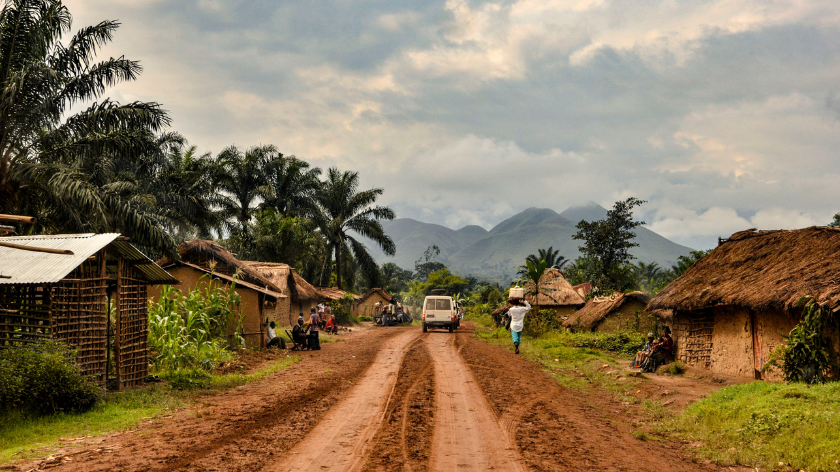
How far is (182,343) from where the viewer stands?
46.1ft

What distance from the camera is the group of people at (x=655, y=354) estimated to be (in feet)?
50.6

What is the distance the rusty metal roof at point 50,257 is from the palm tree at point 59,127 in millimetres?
4354

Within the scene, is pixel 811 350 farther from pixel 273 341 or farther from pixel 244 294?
pixel 244 294

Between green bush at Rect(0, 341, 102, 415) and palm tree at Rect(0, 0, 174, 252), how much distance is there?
708cm

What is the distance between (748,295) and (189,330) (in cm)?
1310

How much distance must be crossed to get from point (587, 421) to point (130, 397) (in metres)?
7.83

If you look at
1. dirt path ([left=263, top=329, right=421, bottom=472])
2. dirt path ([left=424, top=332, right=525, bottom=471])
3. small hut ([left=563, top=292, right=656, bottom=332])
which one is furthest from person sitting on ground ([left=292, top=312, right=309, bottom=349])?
small hut ([left=563, top=292, right=656, bottom=332])

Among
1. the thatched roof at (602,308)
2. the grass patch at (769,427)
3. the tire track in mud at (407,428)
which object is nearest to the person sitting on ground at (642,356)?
the grass patch at (769,427)

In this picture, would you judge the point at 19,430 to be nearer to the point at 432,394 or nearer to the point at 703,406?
the point at 432,394

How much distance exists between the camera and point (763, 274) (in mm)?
12781

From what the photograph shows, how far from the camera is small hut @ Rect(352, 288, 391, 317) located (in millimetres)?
52469

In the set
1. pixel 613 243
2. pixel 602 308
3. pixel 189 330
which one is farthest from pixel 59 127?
pixel 613 243

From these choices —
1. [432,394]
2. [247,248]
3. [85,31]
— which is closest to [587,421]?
[432,394]

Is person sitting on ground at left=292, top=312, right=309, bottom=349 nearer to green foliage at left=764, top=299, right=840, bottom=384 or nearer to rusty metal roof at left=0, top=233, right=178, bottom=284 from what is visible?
rusty metal roof at left=0, top=233, right=178, bottom=284
